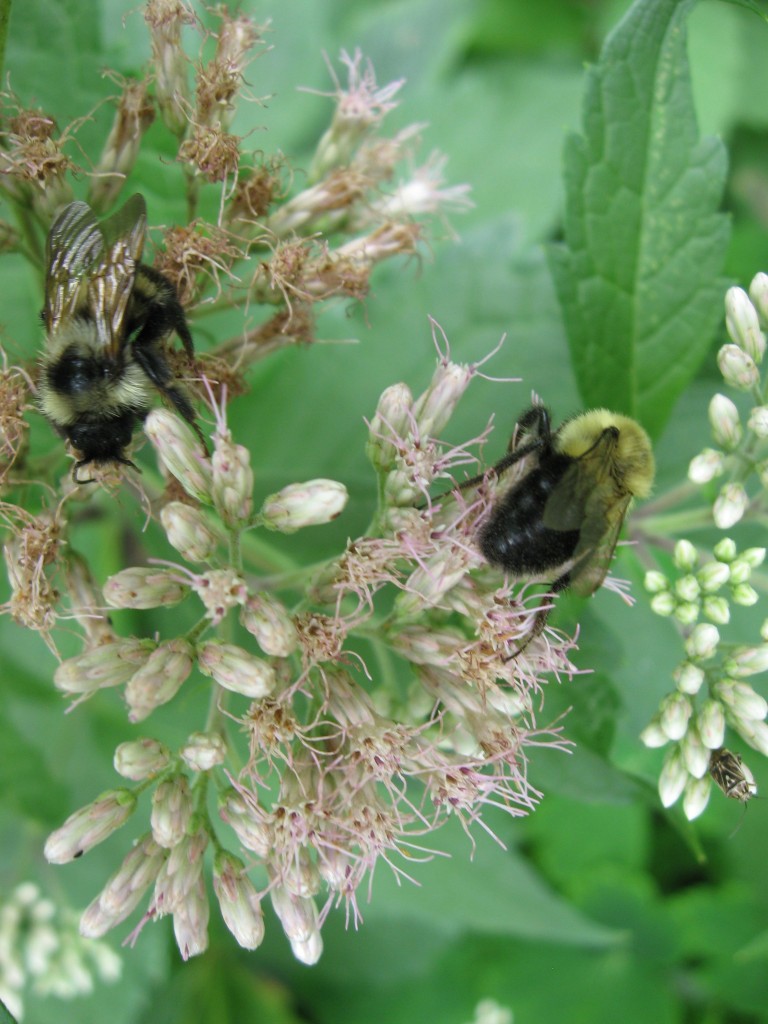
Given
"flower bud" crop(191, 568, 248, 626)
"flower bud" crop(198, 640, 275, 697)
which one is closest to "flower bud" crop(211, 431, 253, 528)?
"flower bud" crop(191, 568, 248, 626)

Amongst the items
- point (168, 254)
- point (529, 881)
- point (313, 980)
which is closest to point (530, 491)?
point (168, 254)

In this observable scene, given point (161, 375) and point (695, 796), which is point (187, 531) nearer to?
point (161, 375)

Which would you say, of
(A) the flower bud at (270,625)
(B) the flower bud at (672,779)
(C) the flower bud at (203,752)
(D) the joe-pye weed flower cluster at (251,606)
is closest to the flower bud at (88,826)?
(D) the joe-pye weed flower cluster at (251,606)

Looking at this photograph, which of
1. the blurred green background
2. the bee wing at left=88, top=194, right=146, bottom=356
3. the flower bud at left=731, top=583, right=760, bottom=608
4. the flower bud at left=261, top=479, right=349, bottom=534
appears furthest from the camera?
the blurred green background

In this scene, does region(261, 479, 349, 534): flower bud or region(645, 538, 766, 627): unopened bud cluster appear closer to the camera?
region(261, 479, 349, 534): flower bud

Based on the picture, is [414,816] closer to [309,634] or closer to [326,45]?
[309,634]

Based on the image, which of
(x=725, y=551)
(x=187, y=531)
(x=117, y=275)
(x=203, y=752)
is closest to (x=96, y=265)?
(x=117, y=275)

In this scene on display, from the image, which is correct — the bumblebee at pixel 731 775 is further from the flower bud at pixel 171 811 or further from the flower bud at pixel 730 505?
the flower bud at pixel 171 811

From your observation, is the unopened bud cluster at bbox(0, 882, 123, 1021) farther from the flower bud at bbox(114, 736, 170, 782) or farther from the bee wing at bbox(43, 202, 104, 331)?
the bee wing at bbox(43, 202, 104, 331)
